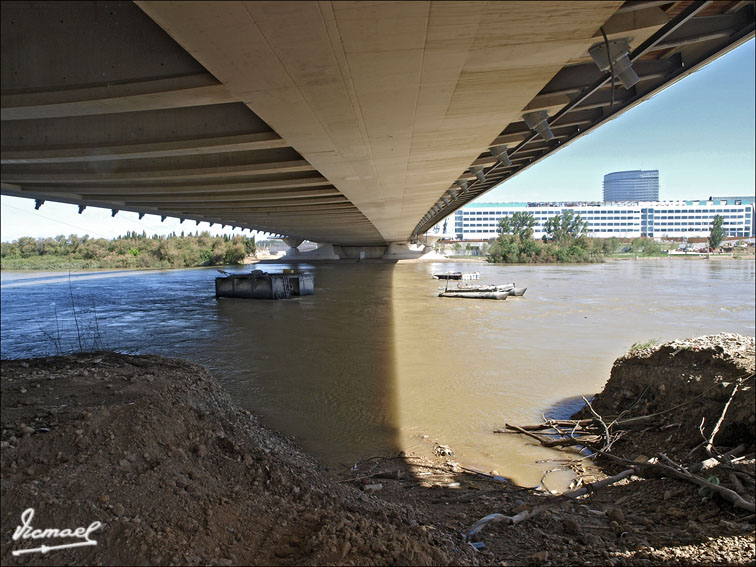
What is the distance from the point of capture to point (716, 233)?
181 ft

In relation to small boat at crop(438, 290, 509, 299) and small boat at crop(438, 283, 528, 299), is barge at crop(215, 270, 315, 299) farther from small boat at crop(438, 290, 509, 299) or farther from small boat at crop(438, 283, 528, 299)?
small boat at crop(438, 290, 509, 299)

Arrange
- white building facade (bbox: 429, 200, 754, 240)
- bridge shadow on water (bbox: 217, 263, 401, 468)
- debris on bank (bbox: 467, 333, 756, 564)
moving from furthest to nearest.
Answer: white building facade (bbox: 429, 200, 754, 240) < bridge shadow on water (bbox: 217, 263, 401, 468) < debris on bank (bbox: 467, 333, 756, 564)

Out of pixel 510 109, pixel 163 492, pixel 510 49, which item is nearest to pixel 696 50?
pixel 510 109

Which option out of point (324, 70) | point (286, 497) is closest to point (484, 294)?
point (324, 70)

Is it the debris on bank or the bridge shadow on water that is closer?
the debris on bank

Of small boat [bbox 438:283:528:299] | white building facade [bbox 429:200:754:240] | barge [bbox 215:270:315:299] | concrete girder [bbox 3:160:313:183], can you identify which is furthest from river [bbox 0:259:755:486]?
white building facade [bbox 429:200:754:240]

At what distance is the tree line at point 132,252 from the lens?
27.1 ft

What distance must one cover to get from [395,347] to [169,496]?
10.8 m

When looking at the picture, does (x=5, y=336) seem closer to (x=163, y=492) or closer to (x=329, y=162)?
(x=329, y=162)

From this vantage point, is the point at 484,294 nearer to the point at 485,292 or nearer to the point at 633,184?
the point at 485,292

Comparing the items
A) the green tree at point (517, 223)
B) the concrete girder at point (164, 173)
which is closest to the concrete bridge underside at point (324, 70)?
the concrete girder at point (164, 173)

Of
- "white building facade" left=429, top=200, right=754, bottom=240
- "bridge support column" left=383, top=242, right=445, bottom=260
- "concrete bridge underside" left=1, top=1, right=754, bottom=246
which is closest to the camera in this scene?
"concrete bridge underside" left=1, top=1, right=754, bottom=246

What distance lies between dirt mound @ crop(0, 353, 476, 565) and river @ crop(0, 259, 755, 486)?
6.78ft

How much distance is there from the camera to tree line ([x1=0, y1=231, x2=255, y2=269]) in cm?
826
